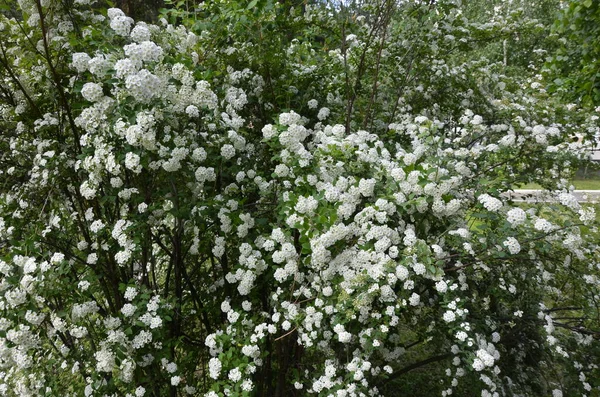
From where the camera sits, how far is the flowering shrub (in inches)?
97.8

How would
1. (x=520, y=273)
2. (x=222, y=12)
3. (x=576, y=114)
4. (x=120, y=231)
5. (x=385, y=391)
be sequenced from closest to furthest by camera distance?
(x=120, y=231), (x=520, y=273), (x=222, y=12), (x=576, y=114), (x=385, y=391)

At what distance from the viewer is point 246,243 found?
111 inches

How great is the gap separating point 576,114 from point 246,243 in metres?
3.19

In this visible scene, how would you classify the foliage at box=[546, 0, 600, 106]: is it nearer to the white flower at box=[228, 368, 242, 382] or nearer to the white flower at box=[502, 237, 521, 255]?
the white flower at box=[502, 237, 521, 255]

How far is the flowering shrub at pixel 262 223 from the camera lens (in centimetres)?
248

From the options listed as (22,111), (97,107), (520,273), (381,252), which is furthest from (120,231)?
(520,273)

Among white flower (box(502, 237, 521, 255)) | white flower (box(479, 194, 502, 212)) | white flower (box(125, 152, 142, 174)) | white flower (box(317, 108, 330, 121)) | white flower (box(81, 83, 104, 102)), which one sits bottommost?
white flower (box(502, 237, 521, 255))

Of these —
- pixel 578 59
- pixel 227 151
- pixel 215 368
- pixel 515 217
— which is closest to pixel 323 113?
pixel 227 151

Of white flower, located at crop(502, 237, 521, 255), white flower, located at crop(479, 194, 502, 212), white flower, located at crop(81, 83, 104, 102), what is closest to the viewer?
white flower, located at crop(502, 237, 521, 255)

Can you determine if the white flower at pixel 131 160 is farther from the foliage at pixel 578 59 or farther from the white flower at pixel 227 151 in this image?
the foliage at pixel 578 59

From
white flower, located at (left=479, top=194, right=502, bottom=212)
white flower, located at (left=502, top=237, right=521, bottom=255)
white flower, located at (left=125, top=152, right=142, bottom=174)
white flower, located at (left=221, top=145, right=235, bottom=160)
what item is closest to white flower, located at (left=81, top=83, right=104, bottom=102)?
white flower, located at (left=125, top=152, right=142, bottom=174)

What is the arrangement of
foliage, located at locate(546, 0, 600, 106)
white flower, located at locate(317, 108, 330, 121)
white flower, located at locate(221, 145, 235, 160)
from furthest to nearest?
foliage, located at locate(546, 0, 600, 106) < white flower, located at locate(317, 108, 330, 121) < white flower, located at locate(221, 145, 235, 160)

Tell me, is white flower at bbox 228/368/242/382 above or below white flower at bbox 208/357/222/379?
above

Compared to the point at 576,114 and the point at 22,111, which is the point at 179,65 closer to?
the point at 22,111
